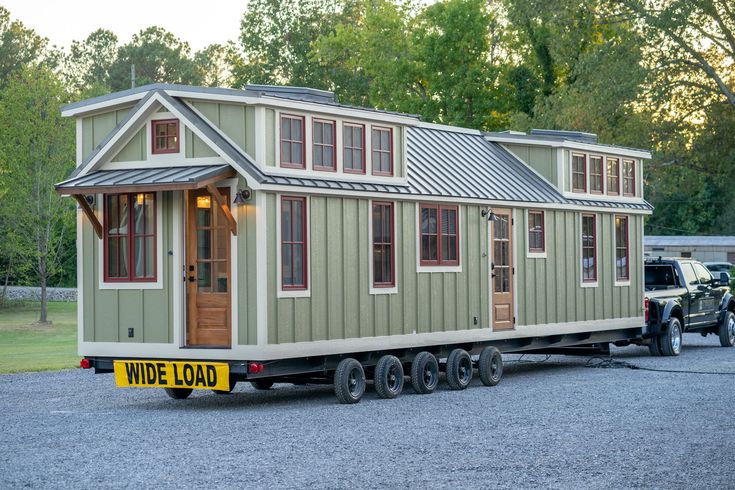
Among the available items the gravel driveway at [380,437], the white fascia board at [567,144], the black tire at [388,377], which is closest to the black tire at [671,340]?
the white fascia board at [567,144]

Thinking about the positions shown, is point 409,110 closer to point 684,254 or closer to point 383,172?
point 684,254

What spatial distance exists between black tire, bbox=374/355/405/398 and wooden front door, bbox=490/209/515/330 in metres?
2.82

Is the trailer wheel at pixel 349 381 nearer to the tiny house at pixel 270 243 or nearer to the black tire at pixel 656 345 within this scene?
the tiny house at pixel 270 243

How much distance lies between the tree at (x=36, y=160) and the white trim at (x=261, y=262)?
34.1 m

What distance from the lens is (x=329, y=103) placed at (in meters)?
16.0

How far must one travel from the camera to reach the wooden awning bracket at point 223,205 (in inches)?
561

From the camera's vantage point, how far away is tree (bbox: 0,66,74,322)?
47.1 meters

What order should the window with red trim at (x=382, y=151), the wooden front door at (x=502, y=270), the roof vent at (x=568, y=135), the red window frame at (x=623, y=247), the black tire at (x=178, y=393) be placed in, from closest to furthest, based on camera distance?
the black tire at (x=178, y=393)
the window with red trim at (x=382, y=151)
the wooden front door at (x=502, y=270)
the red window frame at (x=623, y=247)
the roof vent at (x=568, y=135)

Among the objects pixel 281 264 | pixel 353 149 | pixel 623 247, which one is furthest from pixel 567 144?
pixel 281 264

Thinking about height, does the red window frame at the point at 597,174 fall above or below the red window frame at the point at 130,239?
above

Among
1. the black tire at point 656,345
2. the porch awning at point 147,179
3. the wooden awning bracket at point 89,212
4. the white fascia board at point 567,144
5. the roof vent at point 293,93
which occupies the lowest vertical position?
the black tire at point 656,345

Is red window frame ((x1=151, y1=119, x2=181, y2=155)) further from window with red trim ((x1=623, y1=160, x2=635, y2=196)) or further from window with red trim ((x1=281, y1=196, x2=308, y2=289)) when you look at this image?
window with red trim ((x1=623, y1=160, x2=635, y2=196))

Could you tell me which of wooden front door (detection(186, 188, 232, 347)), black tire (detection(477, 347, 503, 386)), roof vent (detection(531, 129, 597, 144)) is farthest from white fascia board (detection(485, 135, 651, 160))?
wooden front door (detection(186, 188, 232, 347))

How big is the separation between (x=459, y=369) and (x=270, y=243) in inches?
164
